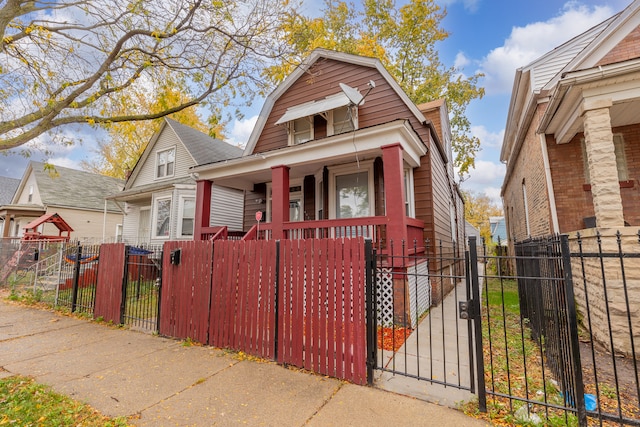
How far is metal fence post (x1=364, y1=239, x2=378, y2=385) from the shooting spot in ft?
11.7

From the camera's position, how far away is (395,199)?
239 inches

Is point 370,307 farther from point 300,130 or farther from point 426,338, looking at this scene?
point 300,130

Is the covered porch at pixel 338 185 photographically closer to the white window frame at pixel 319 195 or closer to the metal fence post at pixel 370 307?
the white window frame at pixel 319 195

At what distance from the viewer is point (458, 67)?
18.8 meters

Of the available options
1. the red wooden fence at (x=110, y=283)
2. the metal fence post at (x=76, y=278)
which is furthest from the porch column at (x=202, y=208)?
the metal fence post at (x=76, y=278)

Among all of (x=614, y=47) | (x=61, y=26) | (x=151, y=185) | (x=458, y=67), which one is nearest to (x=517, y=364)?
(x=614, y=47)

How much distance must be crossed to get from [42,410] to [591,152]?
28.1ft

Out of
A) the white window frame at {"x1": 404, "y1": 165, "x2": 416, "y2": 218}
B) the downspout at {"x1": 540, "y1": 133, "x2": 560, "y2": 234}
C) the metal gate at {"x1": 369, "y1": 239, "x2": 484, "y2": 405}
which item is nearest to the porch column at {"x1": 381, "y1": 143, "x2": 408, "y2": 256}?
the metal gate at {"x1": 369, "y1": 239, "x2": 484, "y2": 405}

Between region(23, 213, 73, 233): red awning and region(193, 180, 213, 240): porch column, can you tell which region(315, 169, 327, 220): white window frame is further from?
region(23, 213, 73, 233): red awning

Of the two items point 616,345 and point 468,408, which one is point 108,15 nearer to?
point 468,408

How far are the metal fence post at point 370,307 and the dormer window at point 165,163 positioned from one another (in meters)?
14.0

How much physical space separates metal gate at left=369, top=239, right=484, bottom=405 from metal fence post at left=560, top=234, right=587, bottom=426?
765 millimetres

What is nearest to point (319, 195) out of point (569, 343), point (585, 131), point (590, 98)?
point (585, 131)

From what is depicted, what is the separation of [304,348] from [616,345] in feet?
15.8
